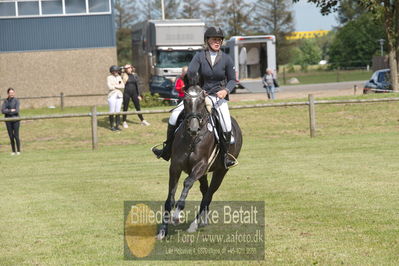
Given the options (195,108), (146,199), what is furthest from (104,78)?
(195,108)

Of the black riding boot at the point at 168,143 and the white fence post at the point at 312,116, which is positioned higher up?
the black riding boot at the point at 168,143

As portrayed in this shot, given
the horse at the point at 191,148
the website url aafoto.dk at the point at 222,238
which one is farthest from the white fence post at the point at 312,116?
the website url aafoto.dk at the point at 222,238

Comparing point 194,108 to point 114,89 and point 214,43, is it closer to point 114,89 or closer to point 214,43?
point 214,43

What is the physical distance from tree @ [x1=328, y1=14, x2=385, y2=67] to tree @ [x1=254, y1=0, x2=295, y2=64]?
618 cm

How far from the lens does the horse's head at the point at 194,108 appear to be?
30.2ft

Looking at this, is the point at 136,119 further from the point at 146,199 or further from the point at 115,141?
the point at 146,199

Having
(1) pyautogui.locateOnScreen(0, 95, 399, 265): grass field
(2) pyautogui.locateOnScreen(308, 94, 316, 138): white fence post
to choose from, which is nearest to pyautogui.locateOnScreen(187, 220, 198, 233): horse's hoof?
(1) pyautogui.locateOnScreen(0, 95, 399, 265): grass field

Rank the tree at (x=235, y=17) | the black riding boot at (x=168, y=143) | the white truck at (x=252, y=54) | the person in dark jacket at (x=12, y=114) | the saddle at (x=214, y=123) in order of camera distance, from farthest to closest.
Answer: the tree at (x=235, y=17), the white truck at (x=252, y=54), the person in dark jacket at (x=12, y=114), the black riding boot at (x=168, y=143), the saddle at (x=214, y=123)

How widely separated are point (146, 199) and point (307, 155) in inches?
309

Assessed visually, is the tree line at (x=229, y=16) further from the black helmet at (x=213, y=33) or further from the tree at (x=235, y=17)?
the black helmet at (x=213, y=33)

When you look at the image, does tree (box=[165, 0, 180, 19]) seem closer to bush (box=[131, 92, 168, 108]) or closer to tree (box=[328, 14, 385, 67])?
tree (box=[328, 14, 385, 67])

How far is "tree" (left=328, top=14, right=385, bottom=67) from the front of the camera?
84750 mm

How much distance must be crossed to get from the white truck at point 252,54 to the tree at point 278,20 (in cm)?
3615

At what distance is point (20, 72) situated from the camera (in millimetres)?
42906
